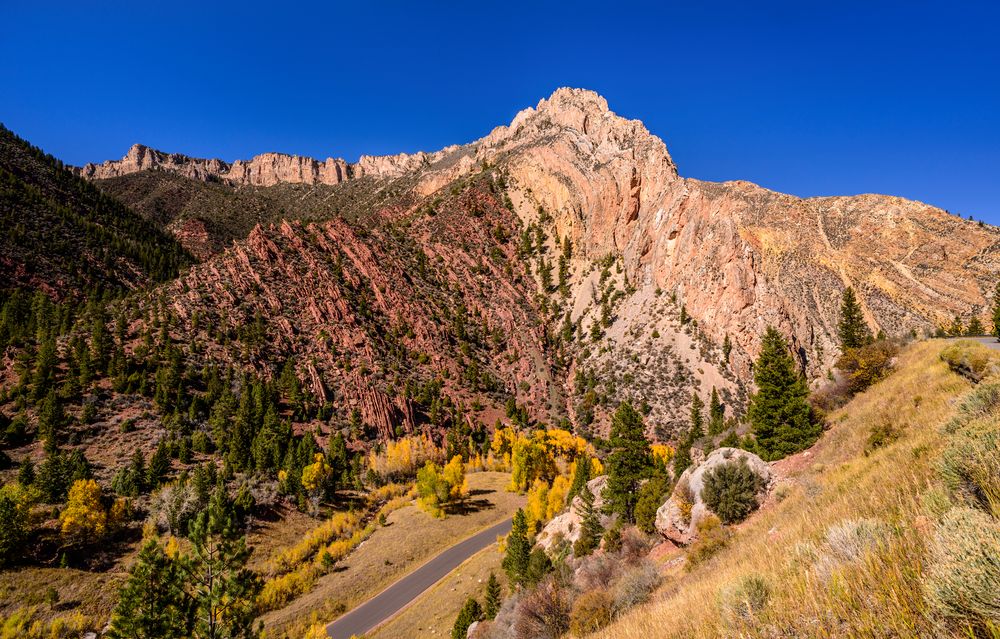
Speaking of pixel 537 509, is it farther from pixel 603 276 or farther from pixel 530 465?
pixel 603 276

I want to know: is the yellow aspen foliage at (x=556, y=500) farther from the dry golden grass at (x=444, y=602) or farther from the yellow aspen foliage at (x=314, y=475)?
the yellow aspen foliage at (x=314, y=475)

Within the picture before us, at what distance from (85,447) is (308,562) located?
2529 centimetres

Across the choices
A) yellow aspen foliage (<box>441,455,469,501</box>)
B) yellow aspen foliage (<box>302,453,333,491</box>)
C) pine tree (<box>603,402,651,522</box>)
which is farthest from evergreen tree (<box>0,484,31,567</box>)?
pine tree (<box>603,402,651,522</box>)

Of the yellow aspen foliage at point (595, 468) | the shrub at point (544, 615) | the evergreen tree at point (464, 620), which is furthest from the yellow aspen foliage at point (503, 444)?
the shrub at point (544, 615)

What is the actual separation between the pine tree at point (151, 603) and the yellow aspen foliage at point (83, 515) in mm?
24983

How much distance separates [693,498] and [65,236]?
121466 mm

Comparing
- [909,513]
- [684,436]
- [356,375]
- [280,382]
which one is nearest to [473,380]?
[356,375]

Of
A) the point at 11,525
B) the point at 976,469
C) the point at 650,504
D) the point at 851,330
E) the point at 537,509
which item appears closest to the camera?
the point at 976,469

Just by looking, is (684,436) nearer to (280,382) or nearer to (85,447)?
(280,382)

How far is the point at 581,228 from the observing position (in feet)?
308

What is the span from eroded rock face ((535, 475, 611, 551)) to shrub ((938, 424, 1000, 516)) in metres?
23.6

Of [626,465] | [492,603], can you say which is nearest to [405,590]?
[492,603]

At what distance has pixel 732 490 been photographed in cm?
1408

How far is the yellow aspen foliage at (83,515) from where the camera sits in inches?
1178
